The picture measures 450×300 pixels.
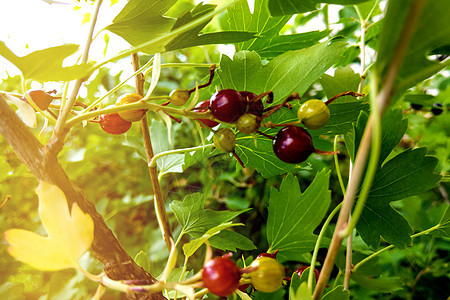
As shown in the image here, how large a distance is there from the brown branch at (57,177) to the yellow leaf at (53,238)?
81mm

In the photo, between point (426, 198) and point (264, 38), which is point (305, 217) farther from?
point (426, 198)

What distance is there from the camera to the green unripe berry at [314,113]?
1.29 ft

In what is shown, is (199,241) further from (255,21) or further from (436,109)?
(436,109)

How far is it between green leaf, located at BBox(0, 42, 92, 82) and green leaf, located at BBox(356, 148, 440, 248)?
417mm

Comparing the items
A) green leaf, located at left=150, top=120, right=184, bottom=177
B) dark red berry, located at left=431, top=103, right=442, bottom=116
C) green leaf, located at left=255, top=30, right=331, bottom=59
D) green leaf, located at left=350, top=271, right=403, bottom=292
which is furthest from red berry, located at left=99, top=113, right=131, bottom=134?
dark red berry, located at left=431, top=103, right=442, bottom=116

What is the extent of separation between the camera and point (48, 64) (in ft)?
1.17

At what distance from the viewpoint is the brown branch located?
14.9 inches

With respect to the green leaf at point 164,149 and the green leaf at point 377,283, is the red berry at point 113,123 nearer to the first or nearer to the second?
the green leaf at point 164,149

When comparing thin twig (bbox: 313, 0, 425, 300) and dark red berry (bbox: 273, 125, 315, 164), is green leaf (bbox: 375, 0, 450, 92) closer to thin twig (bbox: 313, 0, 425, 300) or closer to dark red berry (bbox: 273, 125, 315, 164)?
thin twig (bbox: 313, 0, 425, 300)

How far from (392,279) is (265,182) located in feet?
2.12

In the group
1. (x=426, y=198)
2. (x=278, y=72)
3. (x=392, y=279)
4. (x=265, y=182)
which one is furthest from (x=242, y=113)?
(x=426, y=198)

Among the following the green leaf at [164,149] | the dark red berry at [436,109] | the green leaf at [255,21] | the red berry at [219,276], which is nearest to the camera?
the red berry at [219,276]

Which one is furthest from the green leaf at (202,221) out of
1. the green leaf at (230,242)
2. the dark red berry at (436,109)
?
the dark red berry at (436,109)

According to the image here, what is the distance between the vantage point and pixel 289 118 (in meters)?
0.49
